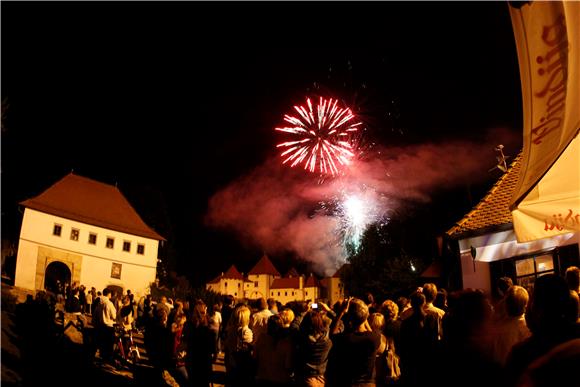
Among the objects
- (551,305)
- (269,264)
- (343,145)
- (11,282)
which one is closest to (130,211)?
(11,282)

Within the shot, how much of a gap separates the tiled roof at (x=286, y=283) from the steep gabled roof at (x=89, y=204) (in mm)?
55268

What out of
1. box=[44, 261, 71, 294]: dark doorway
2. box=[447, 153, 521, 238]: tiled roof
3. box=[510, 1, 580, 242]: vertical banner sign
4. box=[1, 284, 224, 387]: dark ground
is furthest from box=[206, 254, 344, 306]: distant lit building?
box=[510, 1, 580, 242]: vertical banner sign

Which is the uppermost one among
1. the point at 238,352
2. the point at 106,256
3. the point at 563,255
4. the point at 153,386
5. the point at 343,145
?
the point at 343,145

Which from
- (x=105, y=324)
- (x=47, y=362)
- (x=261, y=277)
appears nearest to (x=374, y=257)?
(x=105, y=324)

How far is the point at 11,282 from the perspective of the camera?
3653 centimetres

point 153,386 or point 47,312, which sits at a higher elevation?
point 47,312

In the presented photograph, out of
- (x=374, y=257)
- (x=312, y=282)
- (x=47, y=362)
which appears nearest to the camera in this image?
(x=47, y=362)

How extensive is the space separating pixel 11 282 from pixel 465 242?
Answer: 34716 millimetres

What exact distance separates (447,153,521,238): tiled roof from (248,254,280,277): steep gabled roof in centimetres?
9101

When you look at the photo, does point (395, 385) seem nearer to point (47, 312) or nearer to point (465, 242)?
point (465, 242)

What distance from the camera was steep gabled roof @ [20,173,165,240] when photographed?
4208 centimetres

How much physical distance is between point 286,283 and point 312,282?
18.0 ft

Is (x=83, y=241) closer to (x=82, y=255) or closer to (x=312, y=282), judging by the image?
(x=82, y=255)

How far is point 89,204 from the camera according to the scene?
4622 cm
